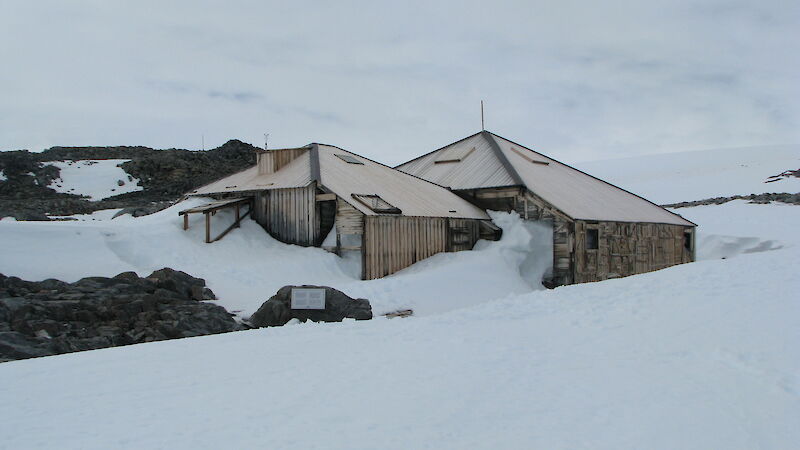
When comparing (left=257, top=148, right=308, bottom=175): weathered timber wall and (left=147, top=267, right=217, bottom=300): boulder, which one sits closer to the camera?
(left=147, top=267, right=217, bottom=300): boulder

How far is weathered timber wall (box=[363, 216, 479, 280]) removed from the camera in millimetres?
22219

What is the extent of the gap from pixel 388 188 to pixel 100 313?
13917mm

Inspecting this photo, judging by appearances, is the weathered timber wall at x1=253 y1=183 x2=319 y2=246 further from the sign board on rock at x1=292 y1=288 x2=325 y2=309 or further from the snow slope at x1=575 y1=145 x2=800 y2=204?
the snow slope at x1=575 y1=145 x2=800 y2=204

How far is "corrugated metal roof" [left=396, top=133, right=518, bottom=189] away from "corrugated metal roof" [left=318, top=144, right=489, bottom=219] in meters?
1.33

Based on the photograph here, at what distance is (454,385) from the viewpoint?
7.48 m

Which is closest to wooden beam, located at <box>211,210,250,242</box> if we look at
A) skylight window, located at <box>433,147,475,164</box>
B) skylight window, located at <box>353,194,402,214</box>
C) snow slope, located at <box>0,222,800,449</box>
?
skylight window, located at <box>353,194,402,214</box>

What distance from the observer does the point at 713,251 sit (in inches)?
1524

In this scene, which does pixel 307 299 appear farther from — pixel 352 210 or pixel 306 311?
pixel 352 210

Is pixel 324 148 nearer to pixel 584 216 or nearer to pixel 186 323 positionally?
pixel 584 216

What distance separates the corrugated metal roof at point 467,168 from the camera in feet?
97.8

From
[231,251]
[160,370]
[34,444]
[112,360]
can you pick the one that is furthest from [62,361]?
[231,251]

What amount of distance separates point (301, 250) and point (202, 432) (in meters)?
17.2

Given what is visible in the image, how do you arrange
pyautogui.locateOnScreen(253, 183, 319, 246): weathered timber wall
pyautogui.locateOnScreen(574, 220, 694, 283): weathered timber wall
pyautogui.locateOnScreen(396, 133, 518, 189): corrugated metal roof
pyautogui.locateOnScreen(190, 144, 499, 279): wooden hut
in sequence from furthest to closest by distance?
pyautogui.locateOnScreen(396, 133, 518, 189): corrugated metal roof
pyautogui.locateOnScreen(574, 220, 694, 283): weathered timber wall
pyautogui.locateOnScreen(253, 183, 319, 246): weathered timber wall
pyautogui.locateOnScreen(190, 144, 499, 279): wooden hut

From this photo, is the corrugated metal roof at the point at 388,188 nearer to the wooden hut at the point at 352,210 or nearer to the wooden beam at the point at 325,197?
the wooden hut at the point at 352,210
